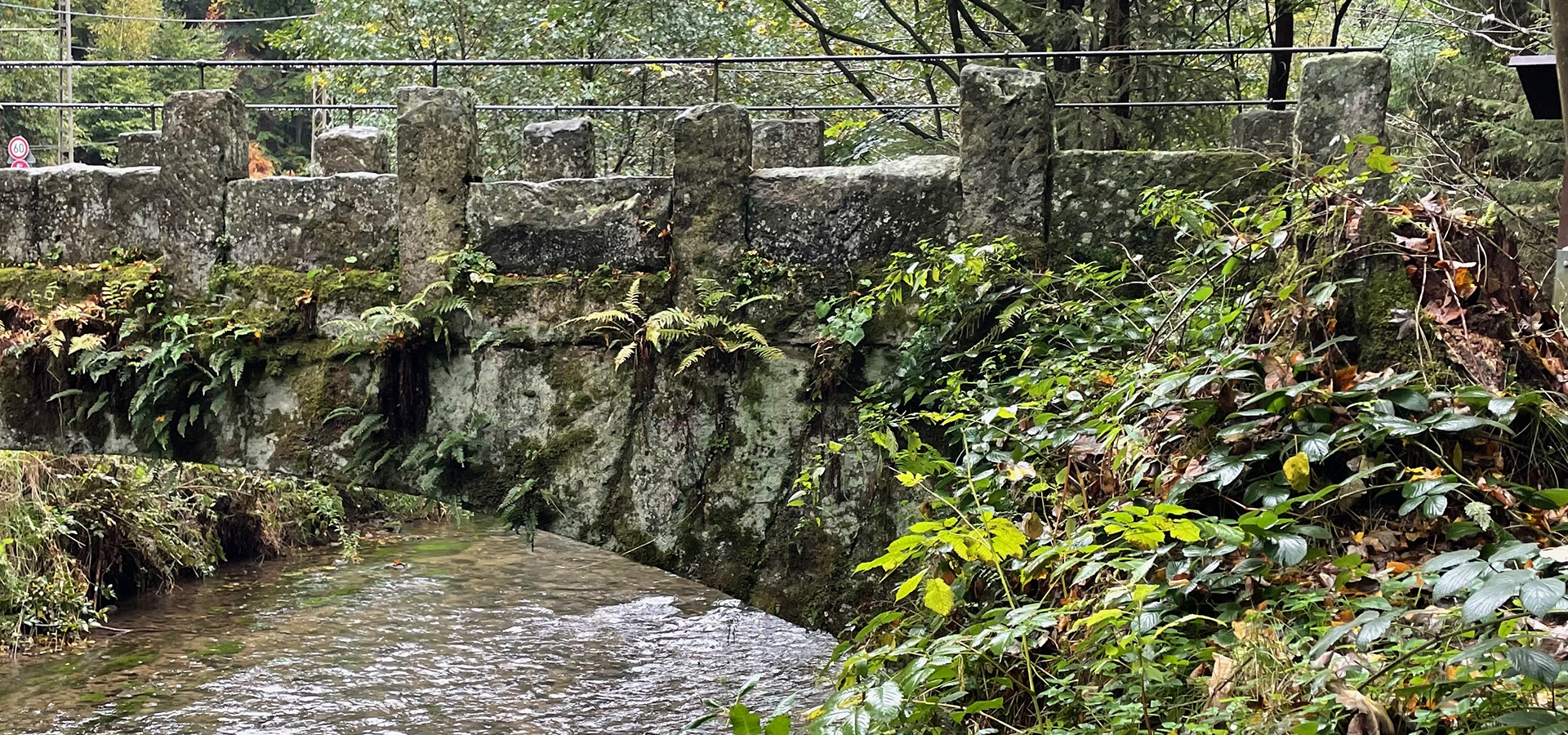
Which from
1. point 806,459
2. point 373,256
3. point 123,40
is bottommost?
point 806,459

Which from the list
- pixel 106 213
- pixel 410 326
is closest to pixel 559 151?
pixel 410 326

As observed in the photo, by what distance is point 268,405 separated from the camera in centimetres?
520

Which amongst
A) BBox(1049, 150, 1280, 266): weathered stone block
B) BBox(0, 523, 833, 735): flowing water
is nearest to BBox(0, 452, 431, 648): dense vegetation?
BBox(0, 523, 833, 735): flowing water

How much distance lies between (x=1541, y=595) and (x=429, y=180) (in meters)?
4.28

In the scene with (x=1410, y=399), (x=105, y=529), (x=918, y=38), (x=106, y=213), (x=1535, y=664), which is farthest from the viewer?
(x=105, y=529)

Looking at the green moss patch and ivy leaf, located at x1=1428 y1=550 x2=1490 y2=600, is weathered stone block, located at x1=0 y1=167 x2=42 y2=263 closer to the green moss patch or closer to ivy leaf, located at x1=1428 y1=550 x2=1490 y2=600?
the green moss patch

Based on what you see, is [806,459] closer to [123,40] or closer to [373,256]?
[373,256]

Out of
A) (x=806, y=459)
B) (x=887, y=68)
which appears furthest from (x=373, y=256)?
(x=887, y=68)

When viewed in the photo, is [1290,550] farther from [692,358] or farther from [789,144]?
[789,144]

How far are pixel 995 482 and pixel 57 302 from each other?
4.26 metres

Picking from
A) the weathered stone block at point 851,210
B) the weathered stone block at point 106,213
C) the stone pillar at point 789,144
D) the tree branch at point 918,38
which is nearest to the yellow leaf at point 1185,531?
the weathered stone block at point 851,210

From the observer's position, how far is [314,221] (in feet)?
Answer: 17.0

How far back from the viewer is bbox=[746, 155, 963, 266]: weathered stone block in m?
A: 4.76

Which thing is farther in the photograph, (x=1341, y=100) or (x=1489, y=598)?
(x=1341, y=100)
